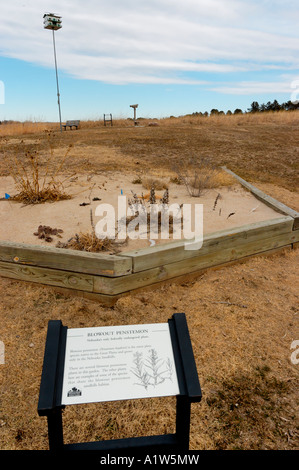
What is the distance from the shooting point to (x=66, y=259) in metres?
3.13

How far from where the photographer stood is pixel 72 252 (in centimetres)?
312

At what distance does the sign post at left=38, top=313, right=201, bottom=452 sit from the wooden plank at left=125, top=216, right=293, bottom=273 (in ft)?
4.74

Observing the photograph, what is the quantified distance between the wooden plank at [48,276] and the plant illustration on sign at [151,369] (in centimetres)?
162

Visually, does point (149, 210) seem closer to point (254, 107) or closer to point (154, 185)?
point (154, 185)

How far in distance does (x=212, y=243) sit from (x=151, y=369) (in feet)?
7.22

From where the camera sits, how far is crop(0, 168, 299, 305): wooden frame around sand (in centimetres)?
309

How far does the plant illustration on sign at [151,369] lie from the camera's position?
1.55 metres

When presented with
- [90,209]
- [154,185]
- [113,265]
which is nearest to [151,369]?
[113,265]

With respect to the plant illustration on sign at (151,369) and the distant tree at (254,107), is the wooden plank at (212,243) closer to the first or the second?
the plant illustration on sign at (151,369)

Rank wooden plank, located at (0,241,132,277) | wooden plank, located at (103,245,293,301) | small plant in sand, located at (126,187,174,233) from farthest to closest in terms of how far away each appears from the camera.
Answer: small plant in sand, located at (126,187,174,233)
wooden plank, located at (103,245,293,301)
wooden plank, located at (0,241,132,277)

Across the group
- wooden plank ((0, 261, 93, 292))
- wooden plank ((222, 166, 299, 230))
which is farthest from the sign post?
wooden plank ((222, 166, 299, 230))

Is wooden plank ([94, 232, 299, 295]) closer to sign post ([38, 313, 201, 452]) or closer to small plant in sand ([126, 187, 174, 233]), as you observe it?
small plant in sand ([126, 187, 174, 233])
